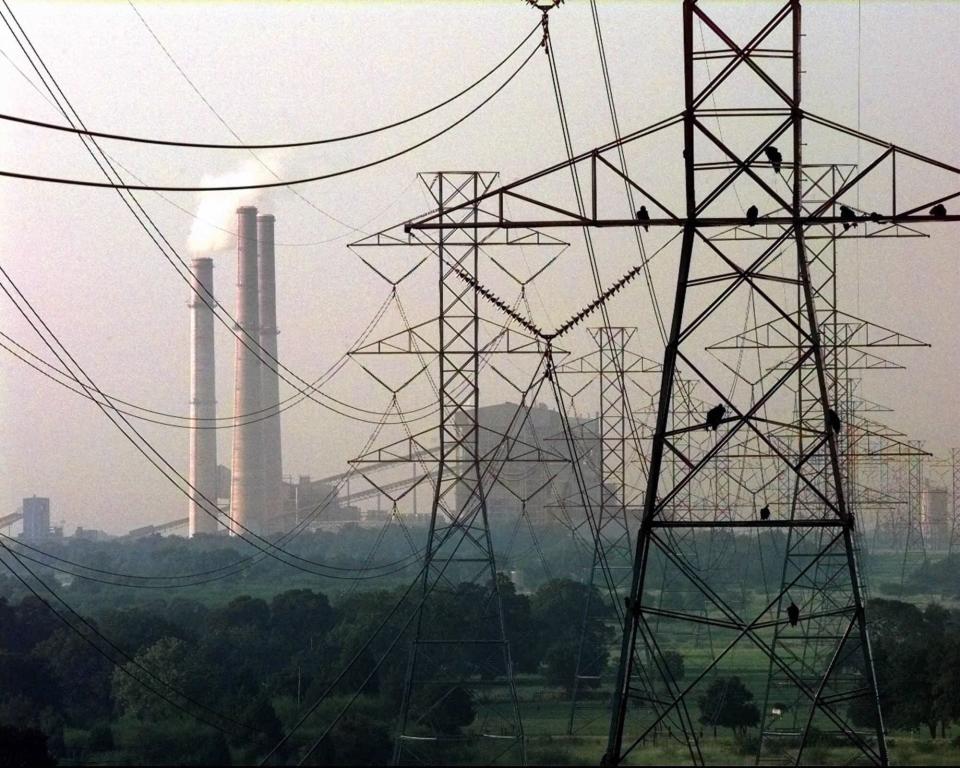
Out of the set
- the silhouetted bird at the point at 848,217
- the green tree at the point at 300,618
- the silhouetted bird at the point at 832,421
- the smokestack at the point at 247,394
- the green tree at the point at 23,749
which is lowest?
the green tree at the point at 23,749

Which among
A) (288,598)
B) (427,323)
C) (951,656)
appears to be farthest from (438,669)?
(427,323)

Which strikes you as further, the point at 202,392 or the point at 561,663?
the point at 202,392

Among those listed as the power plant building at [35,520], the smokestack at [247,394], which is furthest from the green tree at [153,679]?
the power plant building at [35,520]

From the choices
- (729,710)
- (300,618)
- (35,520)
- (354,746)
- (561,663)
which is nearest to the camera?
(354,746)

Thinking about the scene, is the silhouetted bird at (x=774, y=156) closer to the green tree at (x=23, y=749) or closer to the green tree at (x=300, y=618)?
the green tree at (x=23, y=749)

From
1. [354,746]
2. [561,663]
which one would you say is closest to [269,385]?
[561,663]

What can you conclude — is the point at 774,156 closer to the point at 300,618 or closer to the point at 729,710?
the point at 729,710

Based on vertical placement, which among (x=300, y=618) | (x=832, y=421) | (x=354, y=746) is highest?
(x=832, y=421)

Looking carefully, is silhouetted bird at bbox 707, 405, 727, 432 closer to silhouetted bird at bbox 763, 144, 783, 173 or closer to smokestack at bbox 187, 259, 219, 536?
silhouetted bird at bbox 763, 144, 783, 173
